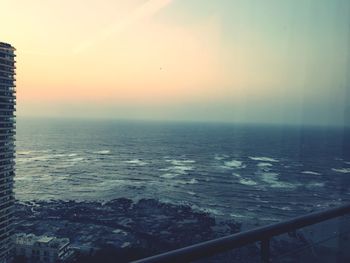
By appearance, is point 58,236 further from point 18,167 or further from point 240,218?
point 18,167

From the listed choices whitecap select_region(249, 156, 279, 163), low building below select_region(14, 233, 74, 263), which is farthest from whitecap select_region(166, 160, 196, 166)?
low building below select_region(14, 233, 74, 263)

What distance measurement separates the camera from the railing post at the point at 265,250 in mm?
915

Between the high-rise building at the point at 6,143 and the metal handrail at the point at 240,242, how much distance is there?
436 inches

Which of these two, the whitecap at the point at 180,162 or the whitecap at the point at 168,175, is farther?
the whitecap at the point at 180,162

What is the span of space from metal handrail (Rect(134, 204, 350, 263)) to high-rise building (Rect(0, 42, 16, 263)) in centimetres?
1108

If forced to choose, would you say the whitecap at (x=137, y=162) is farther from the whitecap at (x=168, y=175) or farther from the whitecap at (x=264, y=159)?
the whitecap at (x=264, y=159)

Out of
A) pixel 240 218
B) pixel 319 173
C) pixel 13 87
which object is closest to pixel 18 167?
pixel 13 87

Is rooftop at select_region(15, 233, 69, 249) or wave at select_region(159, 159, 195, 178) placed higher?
wave at select_region(159, 159, 195, 178)

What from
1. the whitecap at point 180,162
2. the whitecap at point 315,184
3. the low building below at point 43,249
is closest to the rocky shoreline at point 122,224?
the low building below at point 43,249

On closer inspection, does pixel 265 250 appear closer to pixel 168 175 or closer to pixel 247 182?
pixel 247 182

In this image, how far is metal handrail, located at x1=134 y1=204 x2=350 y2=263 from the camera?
2.37 ft

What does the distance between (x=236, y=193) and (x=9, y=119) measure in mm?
12555

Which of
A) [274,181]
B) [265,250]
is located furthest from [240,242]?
[274,181]

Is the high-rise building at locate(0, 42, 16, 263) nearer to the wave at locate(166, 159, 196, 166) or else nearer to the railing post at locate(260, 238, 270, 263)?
the railing post at locate(260, 238, 270, 263)
